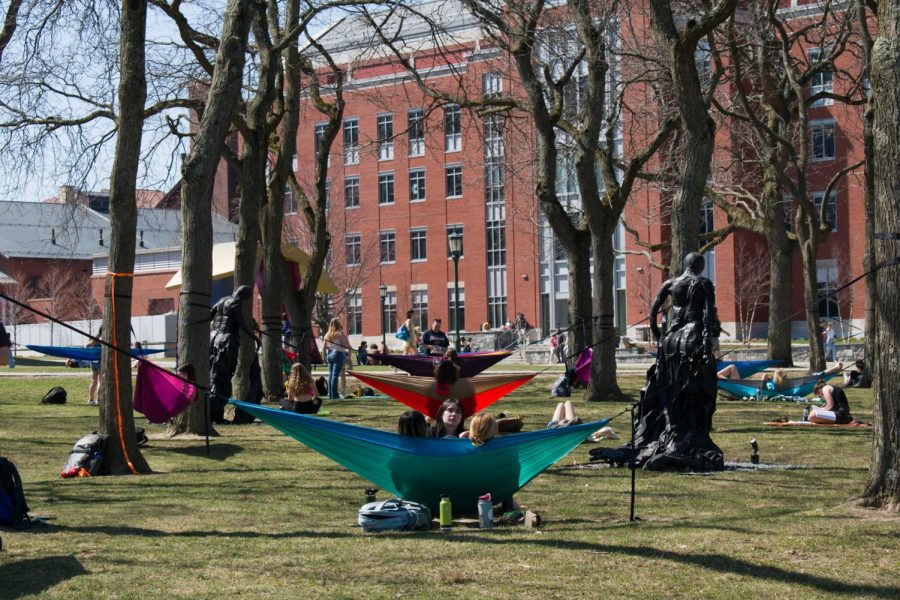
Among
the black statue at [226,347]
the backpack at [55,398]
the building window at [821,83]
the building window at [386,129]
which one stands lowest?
the backpack at [55,398]

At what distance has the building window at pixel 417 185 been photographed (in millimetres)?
64188

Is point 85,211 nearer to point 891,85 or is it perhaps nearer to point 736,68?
point 736,68

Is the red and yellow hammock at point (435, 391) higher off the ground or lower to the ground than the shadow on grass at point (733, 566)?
higher

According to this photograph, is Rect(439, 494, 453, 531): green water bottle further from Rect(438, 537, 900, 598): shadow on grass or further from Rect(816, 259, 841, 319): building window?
Rect(816, 259, 841, 319): building window

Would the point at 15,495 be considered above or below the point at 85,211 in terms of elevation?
below

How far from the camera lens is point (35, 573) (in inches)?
266

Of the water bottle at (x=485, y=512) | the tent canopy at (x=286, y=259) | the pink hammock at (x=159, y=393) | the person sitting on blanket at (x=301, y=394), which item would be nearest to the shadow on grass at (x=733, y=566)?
the water bottle at (x=485, y=512)

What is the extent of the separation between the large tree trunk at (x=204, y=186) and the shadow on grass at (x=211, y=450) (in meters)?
0.27

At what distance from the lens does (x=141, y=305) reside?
224 feet

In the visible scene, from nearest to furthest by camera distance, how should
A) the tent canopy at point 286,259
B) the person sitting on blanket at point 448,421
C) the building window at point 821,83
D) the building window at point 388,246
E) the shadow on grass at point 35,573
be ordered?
1. the shadow on grass at point 35,573
2. the person sitting on blanket at point 448,421
3. the tent canopy at point 286,259
4. the building window at point 821,83
5. the building window at point 388,246

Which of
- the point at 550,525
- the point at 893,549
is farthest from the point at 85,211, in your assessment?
the point at 893,549

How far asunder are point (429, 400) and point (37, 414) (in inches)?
301

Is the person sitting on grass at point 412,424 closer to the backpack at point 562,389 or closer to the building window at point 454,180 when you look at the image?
the backpack at point 562,389

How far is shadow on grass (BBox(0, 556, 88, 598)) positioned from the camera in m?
6.37
